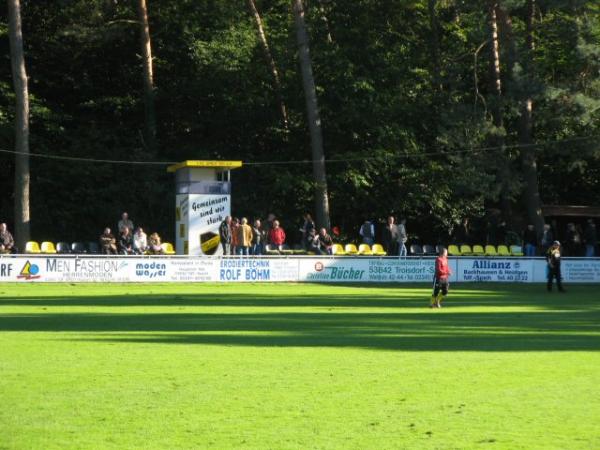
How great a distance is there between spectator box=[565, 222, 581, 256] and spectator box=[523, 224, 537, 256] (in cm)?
159

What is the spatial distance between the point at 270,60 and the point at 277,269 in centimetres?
1884

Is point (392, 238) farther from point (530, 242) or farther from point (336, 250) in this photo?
point (530, 242)

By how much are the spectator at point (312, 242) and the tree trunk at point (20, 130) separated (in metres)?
12.3

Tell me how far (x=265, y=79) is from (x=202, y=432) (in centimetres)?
4697

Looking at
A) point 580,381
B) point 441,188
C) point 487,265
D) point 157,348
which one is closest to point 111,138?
point 441,188

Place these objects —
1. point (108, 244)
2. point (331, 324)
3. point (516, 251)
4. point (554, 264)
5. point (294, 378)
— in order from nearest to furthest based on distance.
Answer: point (294, 378)
point (331, 324)
point (554, 264)
point (108, 244)
point (516, 251)

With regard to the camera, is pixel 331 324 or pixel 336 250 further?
pixel 336 250

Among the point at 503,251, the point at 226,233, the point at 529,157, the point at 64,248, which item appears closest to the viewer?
the point at 226,233

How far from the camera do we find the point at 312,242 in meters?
44.2

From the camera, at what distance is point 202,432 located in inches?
393

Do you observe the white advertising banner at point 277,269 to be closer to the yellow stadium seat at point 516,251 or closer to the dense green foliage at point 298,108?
the yellow stadium seat at point 516,251

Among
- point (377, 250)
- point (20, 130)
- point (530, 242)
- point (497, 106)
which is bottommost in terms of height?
point (377, 250)

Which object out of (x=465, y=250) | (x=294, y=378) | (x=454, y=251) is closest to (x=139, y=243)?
(x=454, y=251)

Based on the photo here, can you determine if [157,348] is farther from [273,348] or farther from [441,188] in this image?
[441,188]
